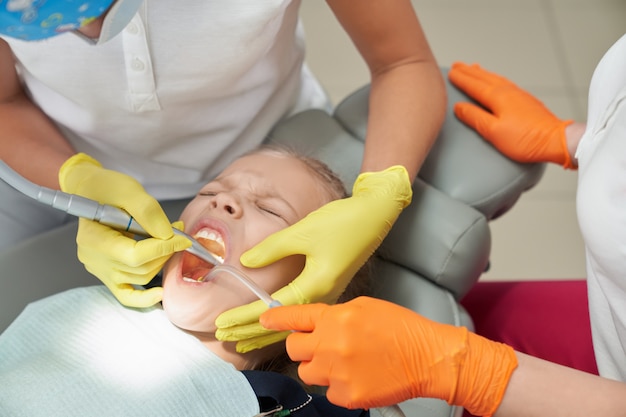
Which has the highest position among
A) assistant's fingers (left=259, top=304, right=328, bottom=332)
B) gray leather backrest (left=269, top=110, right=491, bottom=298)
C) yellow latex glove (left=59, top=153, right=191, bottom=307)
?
yellow latex glove (left=59, top=153, right=191, bottom=307)

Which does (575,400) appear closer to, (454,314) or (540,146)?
(454,314)

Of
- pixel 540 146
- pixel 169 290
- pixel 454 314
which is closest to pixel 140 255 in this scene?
pixel 169 290

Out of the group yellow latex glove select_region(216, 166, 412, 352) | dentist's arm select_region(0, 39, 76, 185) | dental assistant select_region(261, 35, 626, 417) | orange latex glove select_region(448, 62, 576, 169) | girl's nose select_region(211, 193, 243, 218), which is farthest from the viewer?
orange latex glove select_region(448, 62, 576, 169)

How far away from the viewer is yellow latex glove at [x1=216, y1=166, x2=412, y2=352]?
1.25 m

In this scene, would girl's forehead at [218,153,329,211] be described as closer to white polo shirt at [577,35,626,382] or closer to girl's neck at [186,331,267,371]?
girl's neck at [186,331,267,371]

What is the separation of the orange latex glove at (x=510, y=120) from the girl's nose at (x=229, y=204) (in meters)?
0.64

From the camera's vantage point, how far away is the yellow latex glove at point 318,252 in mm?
1254

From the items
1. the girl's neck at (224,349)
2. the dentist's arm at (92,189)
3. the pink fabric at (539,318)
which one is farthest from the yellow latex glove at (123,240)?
the pink fabric at (539,318)

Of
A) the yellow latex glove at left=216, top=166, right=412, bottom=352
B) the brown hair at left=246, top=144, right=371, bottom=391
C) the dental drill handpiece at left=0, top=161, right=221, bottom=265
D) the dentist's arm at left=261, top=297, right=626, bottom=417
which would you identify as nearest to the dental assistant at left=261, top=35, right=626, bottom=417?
the dentist's arm at left=261, top=297, right=626, bottom=417

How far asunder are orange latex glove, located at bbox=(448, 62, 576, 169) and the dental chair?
0.04m

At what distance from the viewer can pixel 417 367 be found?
111 cm

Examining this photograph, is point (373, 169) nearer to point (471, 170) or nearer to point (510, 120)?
point (471, 170)

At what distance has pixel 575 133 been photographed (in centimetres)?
161

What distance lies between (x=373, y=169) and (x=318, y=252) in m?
0.28
